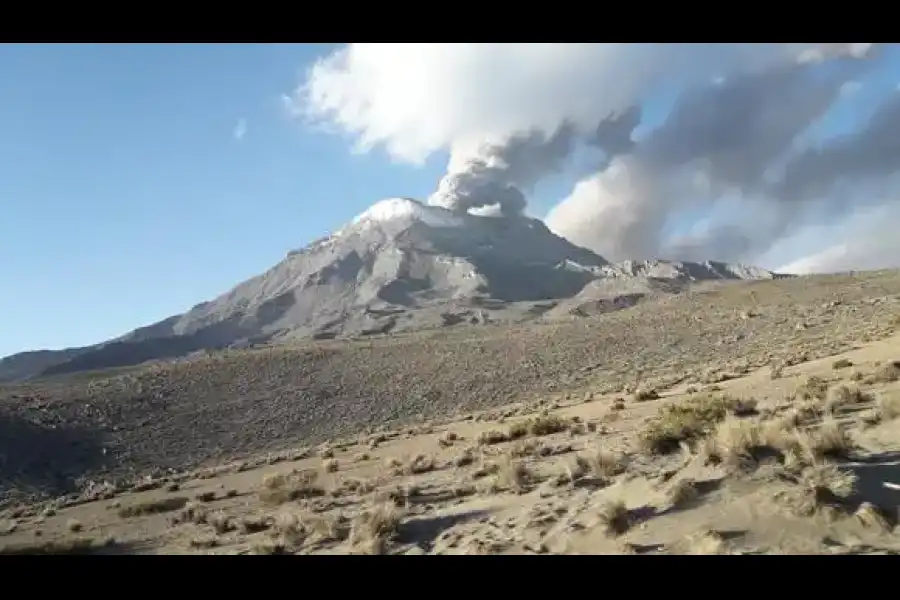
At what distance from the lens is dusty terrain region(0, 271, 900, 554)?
7.88 metres

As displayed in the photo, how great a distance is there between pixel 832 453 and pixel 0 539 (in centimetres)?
1574

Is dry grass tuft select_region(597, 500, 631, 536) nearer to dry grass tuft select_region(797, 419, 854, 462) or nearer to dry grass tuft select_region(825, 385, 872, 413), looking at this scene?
dry grass tuft select_region(797, 419, 854, 462)

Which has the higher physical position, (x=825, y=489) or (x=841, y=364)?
(x=841, y=364)

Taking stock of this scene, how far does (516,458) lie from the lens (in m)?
14.3

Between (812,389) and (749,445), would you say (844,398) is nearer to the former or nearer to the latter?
(812,389)

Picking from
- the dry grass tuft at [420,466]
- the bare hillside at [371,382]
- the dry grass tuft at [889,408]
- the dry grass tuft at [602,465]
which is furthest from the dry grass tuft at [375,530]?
the bare hillside at [371,382]

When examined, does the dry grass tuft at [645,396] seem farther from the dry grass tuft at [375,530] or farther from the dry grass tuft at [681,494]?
the dry grass tuft at [681,494]

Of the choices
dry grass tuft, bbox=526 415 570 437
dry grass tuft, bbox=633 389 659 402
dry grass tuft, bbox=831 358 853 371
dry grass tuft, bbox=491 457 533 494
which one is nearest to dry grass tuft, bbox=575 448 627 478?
dry grass tuft, bbox=491 457 533 494

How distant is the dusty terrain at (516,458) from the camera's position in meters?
7.88

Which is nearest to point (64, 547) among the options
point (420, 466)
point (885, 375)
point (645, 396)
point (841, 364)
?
point (420, 466)
